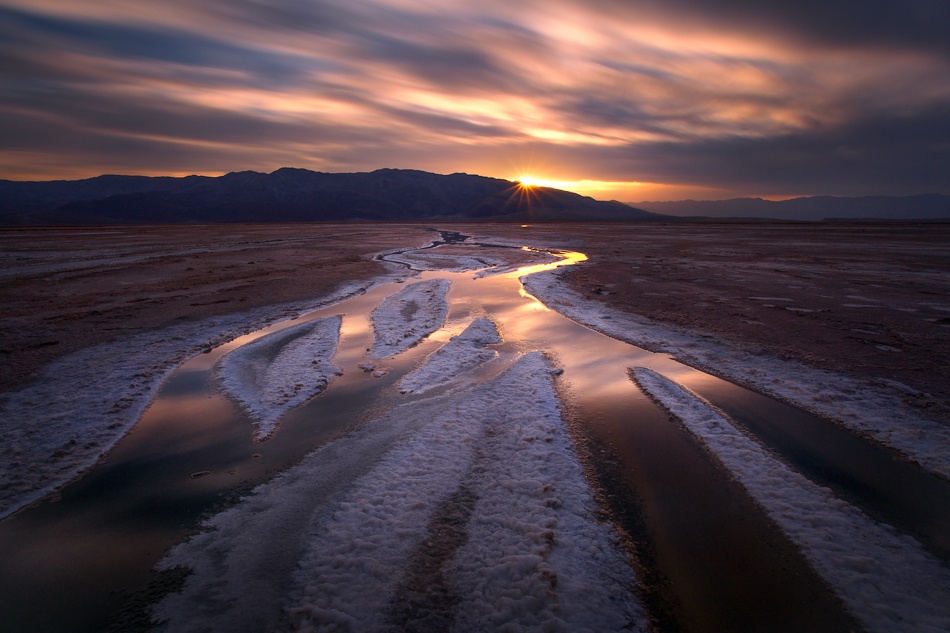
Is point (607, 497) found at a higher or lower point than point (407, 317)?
lower

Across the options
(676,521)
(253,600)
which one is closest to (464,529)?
(253,600)

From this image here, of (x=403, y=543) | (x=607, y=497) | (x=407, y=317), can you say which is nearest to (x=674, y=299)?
(x=407, y=317)

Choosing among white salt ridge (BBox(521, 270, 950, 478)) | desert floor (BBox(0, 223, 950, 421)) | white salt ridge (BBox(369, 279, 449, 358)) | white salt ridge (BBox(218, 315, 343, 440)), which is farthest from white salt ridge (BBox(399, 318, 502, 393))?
desert floor (BBox(0, 223, 950, 421))

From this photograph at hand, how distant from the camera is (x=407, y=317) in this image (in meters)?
12.0

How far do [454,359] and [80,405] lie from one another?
5.86 metres

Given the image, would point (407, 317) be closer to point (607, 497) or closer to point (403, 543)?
point (607, 497)

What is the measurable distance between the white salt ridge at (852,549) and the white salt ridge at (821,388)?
5.43 feet

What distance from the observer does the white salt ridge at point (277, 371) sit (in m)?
6.67

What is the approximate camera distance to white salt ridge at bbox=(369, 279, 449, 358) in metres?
9.70

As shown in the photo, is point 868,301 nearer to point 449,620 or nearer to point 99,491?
point 449,620

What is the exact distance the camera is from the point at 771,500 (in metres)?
4.39

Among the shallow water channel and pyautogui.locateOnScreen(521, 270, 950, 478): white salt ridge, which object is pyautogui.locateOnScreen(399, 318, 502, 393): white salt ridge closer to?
the shallow water channel

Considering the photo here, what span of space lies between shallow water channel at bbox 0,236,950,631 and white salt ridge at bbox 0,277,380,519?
11.5 inches

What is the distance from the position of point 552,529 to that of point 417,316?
864 centimetres
